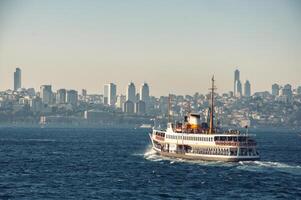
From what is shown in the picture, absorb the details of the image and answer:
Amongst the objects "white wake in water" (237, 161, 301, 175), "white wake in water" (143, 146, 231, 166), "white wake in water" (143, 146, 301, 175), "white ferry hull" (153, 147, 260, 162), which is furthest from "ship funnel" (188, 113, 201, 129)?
"white wake in water" (237, 161, 301, 175)

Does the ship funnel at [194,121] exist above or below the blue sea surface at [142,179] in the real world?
above

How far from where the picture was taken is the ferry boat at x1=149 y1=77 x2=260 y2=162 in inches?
4370

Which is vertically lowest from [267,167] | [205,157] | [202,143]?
[267,167]

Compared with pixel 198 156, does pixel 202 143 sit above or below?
above

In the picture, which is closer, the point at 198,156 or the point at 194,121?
the point at 198,156

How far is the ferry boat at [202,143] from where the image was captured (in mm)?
111000

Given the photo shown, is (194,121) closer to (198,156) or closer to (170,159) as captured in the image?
(170,159)

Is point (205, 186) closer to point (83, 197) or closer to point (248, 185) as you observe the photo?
point (248, 185)

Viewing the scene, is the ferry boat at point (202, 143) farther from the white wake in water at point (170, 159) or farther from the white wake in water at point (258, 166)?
the white wake in water at point (258, 166)

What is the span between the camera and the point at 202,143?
118 metres

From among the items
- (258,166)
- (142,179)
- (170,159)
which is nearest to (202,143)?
(170,159)

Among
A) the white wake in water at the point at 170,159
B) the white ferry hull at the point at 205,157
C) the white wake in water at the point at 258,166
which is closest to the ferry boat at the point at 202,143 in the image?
the white ferry hull at the point at 205,157

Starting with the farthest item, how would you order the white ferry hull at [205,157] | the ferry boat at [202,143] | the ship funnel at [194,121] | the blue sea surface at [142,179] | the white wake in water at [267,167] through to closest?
the ship funnel at [194,121], the ferry boat at [202,143], the white ferry hull at [205,157], the white wake in water at [267,167], the blue sea surface at [142,179]

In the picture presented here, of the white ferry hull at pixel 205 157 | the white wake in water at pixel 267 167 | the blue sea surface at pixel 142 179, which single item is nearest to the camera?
the blue sea surface at pixel 142 179
